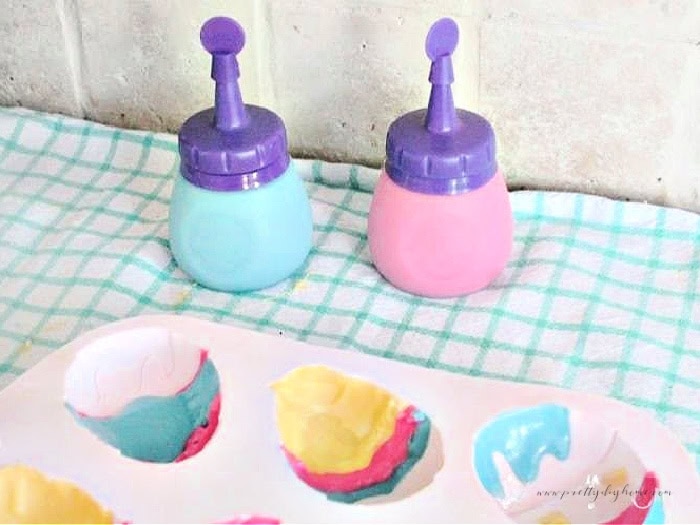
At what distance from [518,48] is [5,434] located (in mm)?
336

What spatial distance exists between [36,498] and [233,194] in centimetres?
19

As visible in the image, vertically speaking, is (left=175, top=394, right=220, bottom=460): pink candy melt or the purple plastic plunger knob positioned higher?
the purple plastic plunger knob

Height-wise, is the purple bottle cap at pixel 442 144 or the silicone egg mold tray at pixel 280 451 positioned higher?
the purple bottle cap at pixel 442 144

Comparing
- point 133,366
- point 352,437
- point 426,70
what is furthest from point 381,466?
point 426,70

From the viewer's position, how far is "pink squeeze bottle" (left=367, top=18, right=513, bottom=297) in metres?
0.55

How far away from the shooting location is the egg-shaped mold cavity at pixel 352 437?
460 millimetres

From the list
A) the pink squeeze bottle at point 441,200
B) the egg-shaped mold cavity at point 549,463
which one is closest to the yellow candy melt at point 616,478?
the egg-shaped mold cavity at point 549,463

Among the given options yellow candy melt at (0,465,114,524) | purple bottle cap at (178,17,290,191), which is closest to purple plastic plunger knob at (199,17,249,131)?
purple bottle cap at (178,17,290,191)

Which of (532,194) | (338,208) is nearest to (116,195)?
(338,208)

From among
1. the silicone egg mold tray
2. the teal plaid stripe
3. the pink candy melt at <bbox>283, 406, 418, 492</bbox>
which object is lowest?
the teal plaid stripe

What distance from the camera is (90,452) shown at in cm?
45

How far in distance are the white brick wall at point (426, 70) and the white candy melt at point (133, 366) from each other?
0.72ft

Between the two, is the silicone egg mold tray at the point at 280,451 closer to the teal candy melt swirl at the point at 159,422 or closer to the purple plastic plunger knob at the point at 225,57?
the teal candy melt swirl at the point at 159,422

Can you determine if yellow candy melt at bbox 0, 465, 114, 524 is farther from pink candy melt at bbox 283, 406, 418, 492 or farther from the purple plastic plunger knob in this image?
the purple plastic plunger knob
